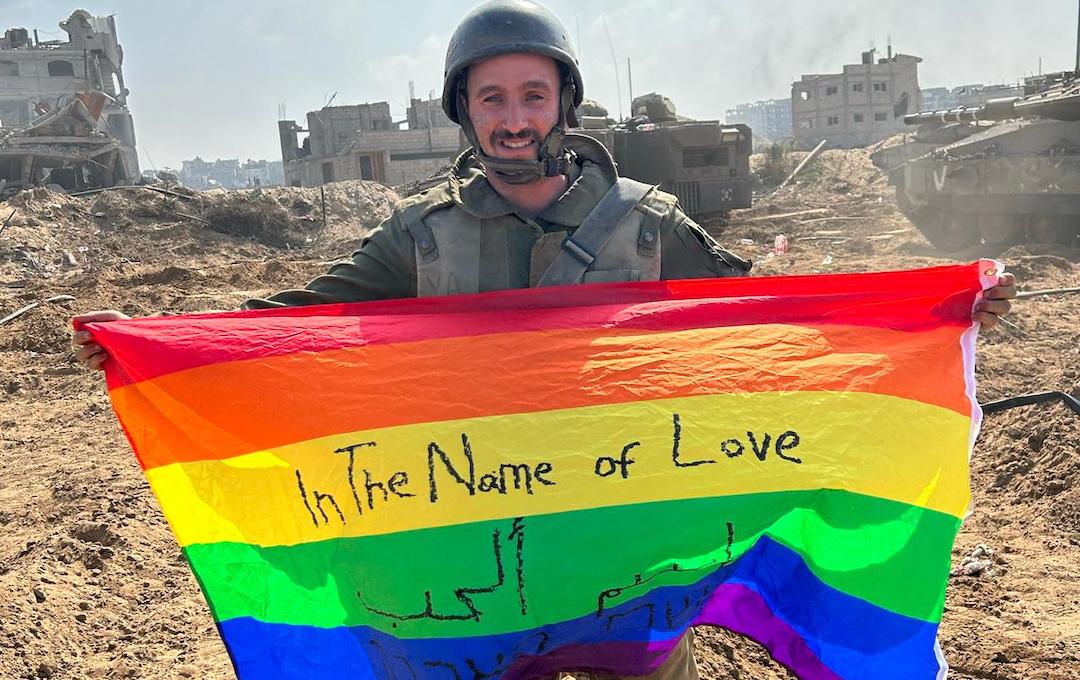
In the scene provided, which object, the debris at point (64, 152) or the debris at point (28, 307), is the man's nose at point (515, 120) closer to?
the debris at point (28, 307)

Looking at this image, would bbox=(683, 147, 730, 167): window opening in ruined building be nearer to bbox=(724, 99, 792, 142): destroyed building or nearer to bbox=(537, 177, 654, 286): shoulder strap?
bbox=(537, 177, 654, 286): shoulder strap

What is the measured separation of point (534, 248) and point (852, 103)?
61729mm

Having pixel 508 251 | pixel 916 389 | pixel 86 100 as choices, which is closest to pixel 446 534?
pixel 508 251

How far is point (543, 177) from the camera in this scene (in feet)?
7.97

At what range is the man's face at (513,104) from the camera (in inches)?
93.8

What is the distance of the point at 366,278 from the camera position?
2557 mm

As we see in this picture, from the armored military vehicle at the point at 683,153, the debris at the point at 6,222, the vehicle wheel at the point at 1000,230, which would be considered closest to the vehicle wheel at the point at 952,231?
the vehicle wheel at the point at 1000,230

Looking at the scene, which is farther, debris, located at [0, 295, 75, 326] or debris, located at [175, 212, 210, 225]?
debris, located at [175, 212, 210, 225]

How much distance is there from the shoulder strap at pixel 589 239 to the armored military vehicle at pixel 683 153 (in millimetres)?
12995

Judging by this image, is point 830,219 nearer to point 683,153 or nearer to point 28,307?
point 683,153

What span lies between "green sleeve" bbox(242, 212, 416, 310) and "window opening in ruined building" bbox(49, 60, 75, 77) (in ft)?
190

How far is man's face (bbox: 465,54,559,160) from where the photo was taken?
→ 238 cm

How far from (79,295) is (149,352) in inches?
478

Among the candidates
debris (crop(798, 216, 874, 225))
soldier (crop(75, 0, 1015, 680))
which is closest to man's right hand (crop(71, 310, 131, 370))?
soldier (crop(75, 0, 1015, 680))
